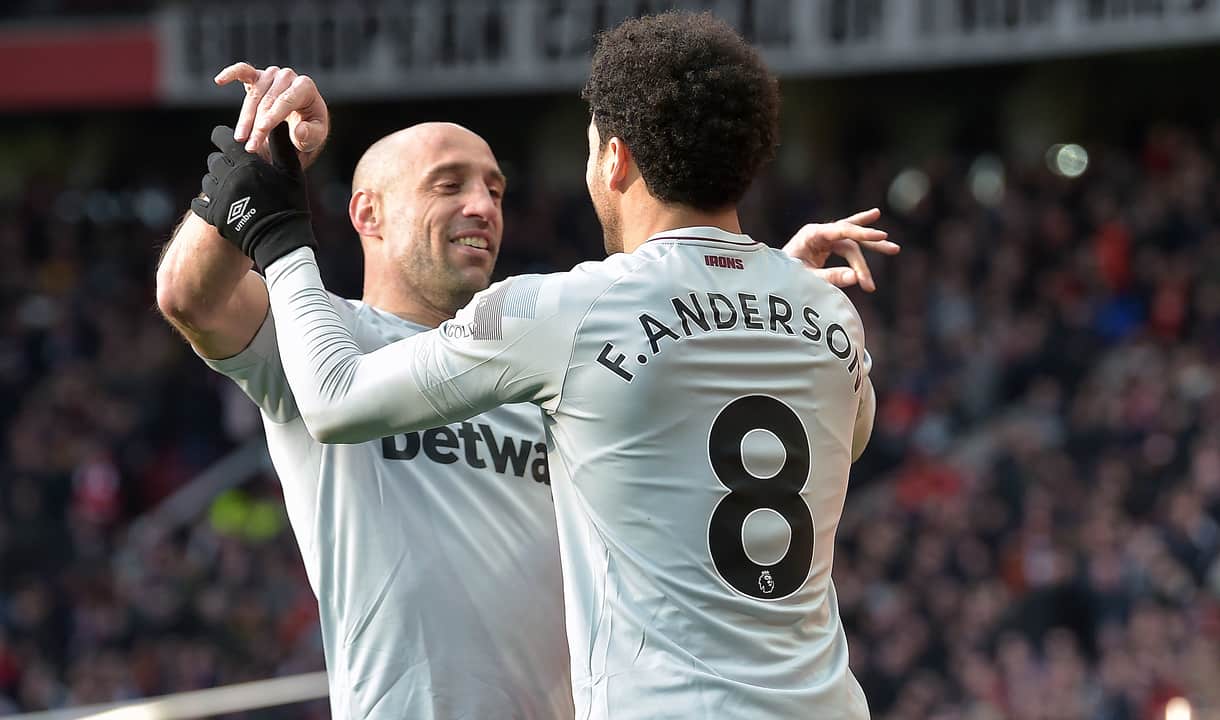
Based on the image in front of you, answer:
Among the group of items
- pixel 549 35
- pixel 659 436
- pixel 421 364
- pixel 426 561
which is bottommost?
pixel 426 561

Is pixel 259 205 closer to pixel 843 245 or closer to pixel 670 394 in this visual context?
pixel 670 394

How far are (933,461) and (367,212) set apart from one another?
30.7ft

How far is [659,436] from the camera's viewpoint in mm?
2465

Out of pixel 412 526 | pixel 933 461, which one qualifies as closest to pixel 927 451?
pixel 933 461

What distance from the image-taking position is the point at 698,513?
8.07ft

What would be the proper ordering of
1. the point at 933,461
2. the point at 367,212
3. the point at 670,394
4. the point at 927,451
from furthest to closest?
the point at 927,451 → the point at 933,461 → the point at 367,212 → the point at 670,394

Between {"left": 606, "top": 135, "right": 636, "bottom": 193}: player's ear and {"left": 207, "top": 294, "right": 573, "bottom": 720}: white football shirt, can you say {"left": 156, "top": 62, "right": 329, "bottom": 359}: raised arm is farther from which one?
{"left": 606, "top": 135, "right": 636, "bottom": 193}: player's ear

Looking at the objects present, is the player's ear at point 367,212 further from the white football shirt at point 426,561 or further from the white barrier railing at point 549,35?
the white barrier railing at point 549,35

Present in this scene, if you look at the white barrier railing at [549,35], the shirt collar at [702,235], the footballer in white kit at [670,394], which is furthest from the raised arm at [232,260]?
the white barrier railing at [549,35]

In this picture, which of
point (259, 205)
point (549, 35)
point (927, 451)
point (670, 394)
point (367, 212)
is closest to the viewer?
point (670, 394)

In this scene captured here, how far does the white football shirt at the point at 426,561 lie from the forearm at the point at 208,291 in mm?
40

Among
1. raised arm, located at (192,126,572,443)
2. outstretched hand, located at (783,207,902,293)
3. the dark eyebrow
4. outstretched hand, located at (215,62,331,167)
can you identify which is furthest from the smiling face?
raised arm, located at (192,126,572,443)

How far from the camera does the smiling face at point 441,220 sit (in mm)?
3357

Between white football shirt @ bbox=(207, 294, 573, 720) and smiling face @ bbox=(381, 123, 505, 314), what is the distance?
0.84 ft
